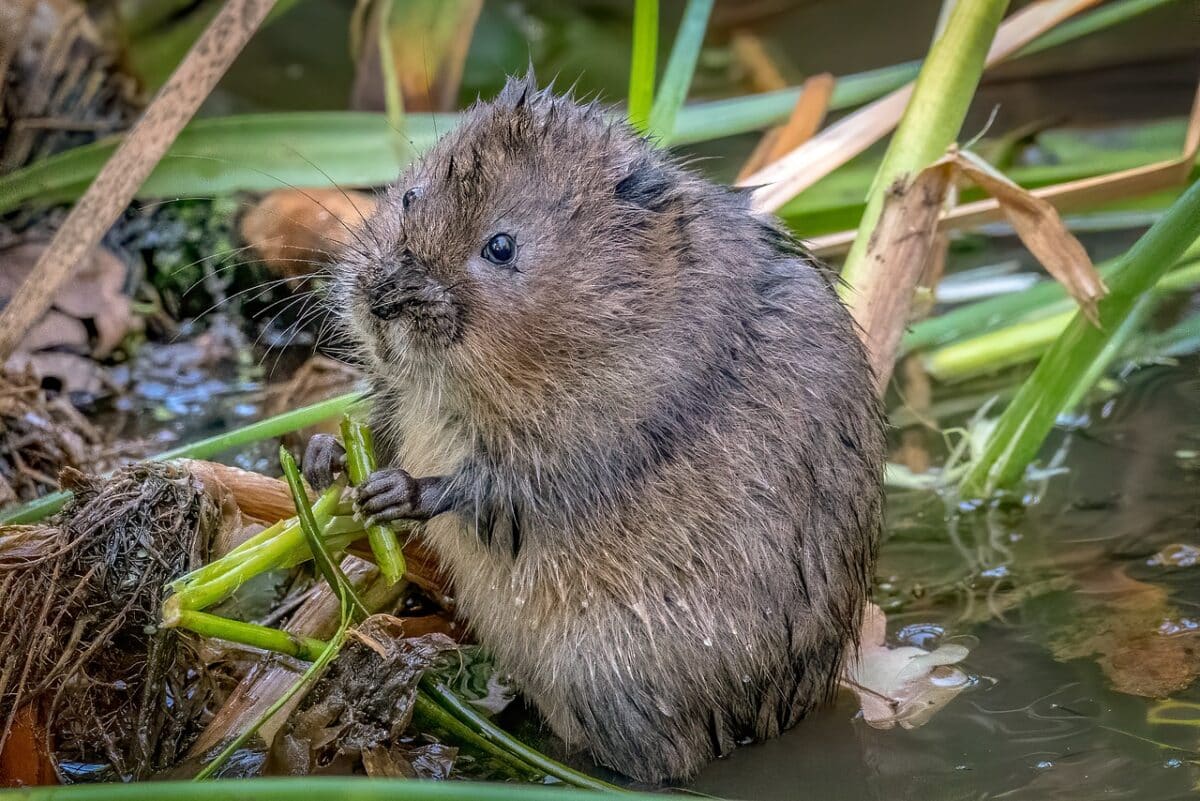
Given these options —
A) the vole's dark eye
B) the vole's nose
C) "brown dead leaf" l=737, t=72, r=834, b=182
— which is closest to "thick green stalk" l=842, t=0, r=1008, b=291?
"brown dead leaf" l=737, t=72, r=834, b=182

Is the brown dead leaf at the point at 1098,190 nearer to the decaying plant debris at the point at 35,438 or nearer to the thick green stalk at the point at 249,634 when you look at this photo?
the thick green stalk at the point at 249,634

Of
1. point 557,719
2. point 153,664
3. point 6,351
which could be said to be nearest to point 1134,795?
point 557,719

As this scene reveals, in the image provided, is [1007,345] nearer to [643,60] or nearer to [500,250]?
[643,60]

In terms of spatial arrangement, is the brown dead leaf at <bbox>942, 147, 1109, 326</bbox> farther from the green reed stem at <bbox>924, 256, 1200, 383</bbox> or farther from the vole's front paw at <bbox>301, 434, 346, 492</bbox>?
the vole's front paw at <bbox>301, 434, 346, 492</bbox>

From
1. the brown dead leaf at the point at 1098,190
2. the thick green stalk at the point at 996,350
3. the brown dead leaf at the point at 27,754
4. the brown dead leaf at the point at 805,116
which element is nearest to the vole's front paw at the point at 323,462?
the brown dead leaf at the point at 27,754

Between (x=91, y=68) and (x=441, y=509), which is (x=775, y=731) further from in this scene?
(x=91, y=68)
